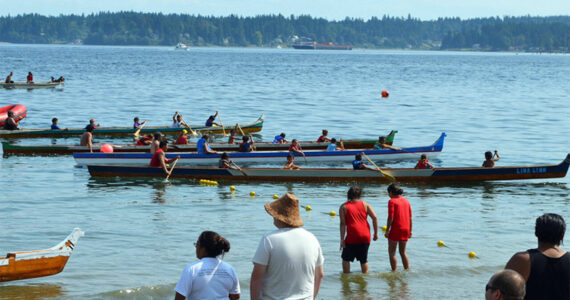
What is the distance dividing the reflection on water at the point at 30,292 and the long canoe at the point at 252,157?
1393 centimetres

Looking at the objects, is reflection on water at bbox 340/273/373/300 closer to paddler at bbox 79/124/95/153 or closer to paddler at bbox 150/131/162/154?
paddler at bbox 150/131/162/154

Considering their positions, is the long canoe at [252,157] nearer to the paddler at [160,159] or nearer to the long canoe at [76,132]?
the paddler at [160,159]

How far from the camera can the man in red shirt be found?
38.0 feet

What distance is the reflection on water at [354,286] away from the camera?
12.7m

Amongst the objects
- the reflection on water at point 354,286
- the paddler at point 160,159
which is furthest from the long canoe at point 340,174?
the reflection on water at point 354,286

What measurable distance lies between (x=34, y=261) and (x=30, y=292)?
2.85 feet

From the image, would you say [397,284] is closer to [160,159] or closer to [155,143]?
[160,159]

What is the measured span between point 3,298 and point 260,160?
16.5 meters

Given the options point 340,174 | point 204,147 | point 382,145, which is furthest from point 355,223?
point 382,145

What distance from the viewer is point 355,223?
1167 centimetres

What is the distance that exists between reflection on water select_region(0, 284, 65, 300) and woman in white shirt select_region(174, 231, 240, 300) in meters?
6.30

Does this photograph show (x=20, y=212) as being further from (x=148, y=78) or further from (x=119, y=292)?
(x=148, y=78)

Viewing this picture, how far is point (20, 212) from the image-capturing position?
20.0 metres

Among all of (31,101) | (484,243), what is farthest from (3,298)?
(31,101)
